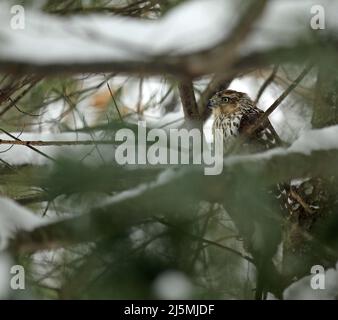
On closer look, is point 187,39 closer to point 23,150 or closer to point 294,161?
point 294,161

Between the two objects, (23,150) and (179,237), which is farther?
(23,150)

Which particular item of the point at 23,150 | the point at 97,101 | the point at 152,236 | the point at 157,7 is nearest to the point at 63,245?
the point at 152,236

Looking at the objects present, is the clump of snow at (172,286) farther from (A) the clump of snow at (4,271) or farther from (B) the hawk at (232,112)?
(B) the hawk at (232,112)

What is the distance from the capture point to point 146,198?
6.79 feet

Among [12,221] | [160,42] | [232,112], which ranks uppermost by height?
[232,112]

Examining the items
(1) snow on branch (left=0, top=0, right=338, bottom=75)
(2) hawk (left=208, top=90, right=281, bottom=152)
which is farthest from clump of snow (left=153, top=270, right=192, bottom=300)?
(2) hawk (left=208, top=90, right=281, bottom=152)

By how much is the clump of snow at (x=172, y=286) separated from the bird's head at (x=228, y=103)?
3.36m

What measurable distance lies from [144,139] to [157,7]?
233 cm

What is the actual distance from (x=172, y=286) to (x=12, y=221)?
56 cm

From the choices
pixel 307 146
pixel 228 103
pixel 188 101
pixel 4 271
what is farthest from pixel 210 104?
pixel 4 271

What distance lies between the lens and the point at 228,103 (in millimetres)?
5453

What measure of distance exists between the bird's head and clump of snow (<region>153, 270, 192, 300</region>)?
336cm

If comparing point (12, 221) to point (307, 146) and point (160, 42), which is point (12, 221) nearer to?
point (160, 42)

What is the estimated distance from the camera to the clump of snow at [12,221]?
2.08 metres
